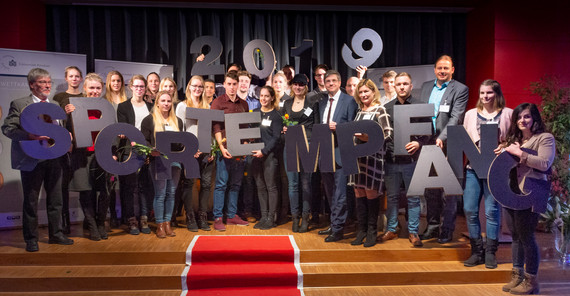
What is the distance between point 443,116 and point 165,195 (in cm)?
285

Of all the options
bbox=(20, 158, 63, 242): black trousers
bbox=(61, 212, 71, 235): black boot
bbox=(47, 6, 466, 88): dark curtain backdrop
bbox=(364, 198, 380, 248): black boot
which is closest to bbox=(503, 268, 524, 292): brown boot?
bbox=(364, 198, 380, 248): black boot

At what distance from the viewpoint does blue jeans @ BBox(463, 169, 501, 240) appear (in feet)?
12.6

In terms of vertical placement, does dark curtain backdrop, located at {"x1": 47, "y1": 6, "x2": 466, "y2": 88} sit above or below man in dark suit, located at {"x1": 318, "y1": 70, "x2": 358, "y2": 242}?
above

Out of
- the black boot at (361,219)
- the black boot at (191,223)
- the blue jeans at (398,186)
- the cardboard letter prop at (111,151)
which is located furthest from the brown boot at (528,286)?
the cardboard letter prop at (111,151)

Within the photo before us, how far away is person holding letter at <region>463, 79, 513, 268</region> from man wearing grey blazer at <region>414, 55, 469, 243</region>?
12.0 inches

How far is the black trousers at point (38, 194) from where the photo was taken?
4074 mm

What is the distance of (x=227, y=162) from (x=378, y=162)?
A: 5.35ft

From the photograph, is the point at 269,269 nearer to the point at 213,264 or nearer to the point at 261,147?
the point at 213,264

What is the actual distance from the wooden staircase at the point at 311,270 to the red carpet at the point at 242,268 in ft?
0.34

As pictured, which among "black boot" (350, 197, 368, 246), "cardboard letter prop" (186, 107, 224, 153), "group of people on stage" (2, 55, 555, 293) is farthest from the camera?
"cardboard letter prop" (186, 107, 224, 153)

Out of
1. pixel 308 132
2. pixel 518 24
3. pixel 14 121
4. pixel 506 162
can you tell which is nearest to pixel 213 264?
pixel 308 132

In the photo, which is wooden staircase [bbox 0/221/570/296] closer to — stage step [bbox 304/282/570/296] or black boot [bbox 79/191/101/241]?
stage step [bbox 304/282/570/296]

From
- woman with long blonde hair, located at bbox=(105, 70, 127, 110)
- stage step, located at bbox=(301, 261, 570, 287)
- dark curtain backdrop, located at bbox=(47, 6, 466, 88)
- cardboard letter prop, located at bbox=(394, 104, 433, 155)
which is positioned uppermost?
dark curtain backdrop, located at bbox=(47, 6, 466, 88)

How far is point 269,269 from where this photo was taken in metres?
3.93
